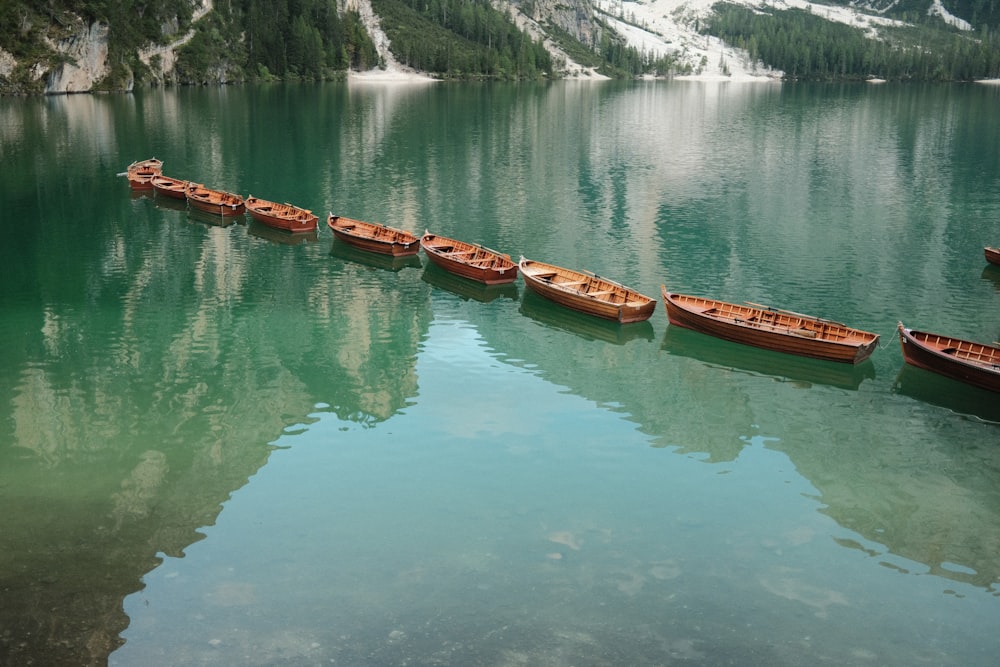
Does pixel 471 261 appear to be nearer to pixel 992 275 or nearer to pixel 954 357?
pixel 954 357

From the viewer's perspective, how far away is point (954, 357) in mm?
37344

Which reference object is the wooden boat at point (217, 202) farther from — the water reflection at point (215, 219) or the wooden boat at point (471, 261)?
the wooden boat at point (471, 261)

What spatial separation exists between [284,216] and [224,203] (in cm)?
765

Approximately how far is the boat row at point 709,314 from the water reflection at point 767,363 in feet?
1.17

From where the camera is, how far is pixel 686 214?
73.6 meters

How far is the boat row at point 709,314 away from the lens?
3850cm

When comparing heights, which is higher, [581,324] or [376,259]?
[376,259]

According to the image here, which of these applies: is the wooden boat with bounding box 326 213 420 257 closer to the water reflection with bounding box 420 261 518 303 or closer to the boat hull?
the water reflection with bounding box 420 261 518 303

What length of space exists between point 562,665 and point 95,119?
454ft

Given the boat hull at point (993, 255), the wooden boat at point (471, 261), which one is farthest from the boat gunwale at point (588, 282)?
the boat hull at point (993, 255)

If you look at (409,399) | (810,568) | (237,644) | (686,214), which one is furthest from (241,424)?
(686,214)

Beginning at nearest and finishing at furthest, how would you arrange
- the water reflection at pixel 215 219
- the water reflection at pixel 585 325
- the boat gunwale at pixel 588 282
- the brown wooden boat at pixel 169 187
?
the water reflection at pixel 585 325 → the boat gunwale at pixel 588 282 → the water reflection at pixel 215 219 → the brown wooden boat at pixel 169 187

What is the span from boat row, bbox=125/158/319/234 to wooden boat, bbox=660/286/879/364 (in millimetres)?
30854

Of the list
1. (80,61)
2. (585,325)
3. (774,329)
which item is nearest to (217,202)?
(585,325)
